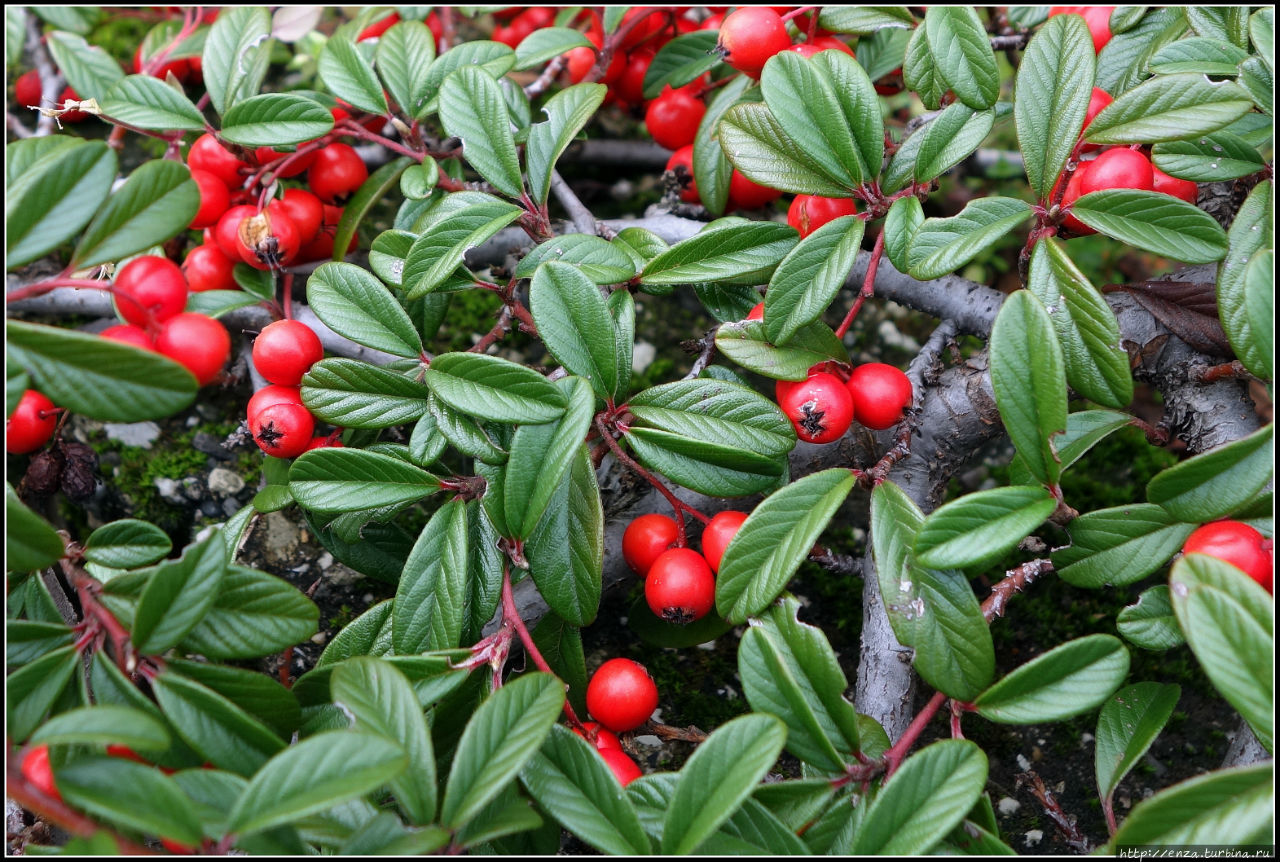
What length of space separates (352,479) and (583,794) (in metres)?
0.68

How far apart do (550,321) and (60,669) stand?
35.6 inches

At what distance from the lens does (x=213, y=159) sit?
6.65 ft

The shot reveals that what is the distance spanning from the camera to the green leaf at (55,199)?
3.84 feet

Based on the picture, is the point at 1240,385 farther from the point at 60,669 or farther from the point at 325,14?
the point at 325,14

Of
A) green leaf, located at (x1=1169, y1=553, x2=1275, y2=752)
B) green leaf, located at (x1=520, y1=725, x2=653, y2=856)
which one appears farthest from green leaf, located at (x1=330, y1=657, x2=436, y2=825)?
green leaf, located at (x1=1169, y1=553, x2=1275, y2=752)

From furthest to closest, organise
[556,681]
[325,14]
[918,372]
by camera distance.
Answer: [325,14] < [918,372] < [556,681]

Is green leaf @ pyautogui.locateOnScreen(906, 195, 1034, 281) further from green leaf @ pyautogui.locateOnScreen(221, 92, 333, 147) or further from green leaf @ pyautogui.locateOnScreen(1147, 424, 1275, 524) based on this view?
green leaf @ pyautogui.locateOnScreen(221, 92, 333, 147)

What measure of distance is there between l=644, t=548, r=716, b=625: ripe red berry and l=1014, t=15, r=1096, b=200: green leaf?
91 centimetres

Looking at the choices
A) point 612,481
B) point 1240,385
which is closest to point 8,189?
point 612,481

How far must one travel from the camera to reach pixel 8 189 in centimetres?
125

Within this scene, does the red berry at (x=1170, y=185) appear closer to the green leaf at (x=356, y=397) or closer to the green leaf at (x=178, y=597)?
the green leaf at (x=356, y=397)

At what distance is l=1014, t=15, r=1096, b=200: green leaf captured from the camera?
1.53 m

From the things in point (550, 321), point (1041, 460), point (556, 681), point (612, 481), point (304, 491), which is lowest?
point (612, 481)

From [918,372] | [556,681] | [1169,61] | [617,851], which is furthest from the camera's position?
[918,372]
